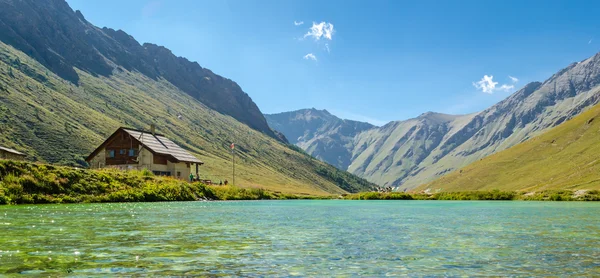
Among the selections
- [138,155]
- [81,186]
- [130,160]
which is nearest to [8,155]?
[130,160]

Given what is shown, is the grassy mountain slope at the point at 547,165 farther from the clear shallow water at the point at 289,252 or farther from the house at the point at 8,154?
the house at the point at 8,154

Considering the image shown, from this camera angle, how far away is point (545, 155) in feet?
551

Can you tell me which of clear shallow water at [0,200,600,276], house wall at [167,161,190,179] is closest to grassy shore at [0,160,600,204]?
house wall at [167,161,190,179]

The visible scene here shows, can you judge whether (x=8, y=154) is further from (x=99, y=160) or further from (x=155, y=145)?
(x=155, y=145)

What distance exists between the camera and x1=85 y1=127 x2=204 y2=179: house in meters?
83.9

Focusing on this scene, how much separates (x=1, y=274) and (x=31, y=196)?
1371 inches

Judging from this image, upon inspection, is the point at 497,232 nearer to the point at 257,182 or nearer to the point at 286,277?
the point at 286,277

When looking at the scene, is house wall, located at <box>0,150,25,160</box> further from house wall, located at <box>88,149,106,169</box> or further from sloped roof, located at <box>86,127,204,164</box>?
house wall, located at <box>88,149,106,169</box>

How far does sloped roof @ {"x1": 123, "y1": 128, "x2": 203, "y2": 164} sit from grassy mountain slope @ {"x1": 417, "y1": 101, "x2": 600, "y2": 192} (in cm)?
9337

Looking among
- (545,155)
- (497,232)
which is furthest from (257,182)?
(497,232)

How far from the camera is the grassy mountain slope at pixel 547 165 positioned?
135 m

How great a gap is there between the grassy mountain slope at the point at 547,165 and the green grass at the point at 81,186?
103m

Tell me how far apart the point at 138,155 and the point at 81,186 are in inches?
1474

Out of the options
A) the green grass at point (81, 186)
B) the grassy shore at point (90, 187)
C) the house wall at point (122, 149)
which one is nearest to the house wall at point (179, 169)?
the house wall at point (122, 149)
